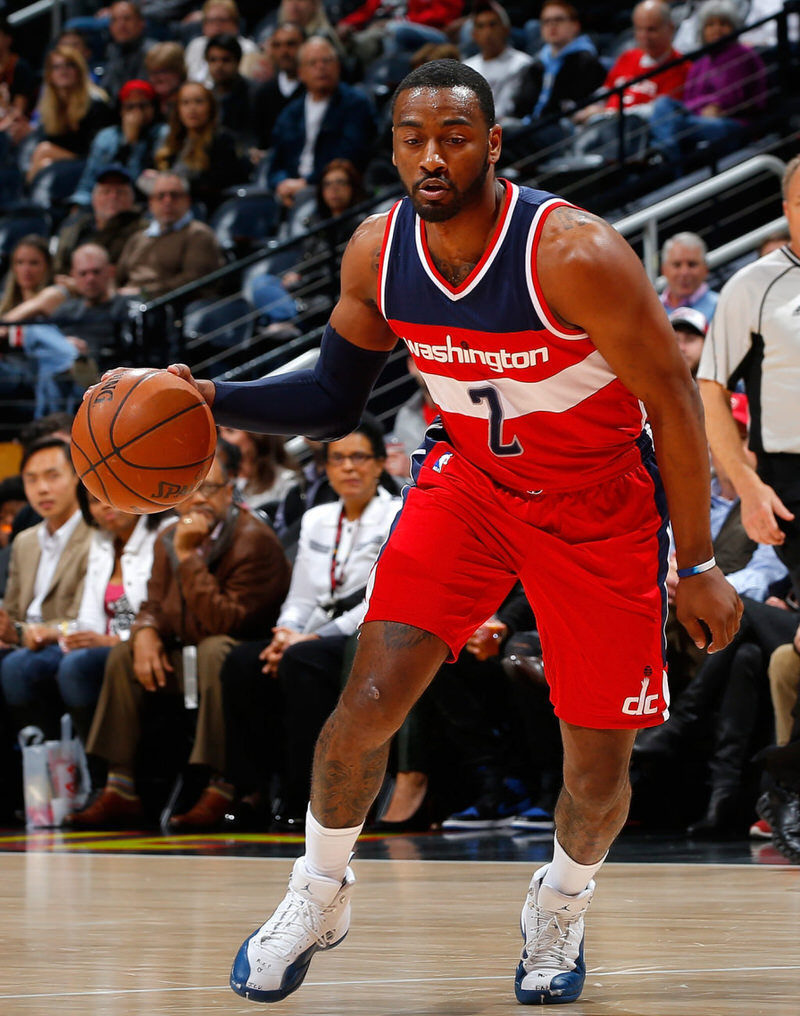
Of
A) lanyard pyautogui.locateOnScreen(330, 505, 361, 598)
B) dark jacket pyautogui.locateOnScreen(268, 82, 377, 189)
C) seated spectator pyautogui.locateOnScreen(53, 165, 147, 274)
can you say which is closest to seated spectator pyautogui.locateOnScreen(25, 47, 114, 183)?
seated spectator pyautogui.locateOnScreen(53, 165, 147, 274)

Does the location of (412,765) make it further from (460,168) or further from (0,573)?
(460,168)

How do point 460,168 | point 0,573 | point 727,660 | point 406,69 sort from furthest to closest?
point 406,69 < point 0,573 < point 727,660 < point 460,168

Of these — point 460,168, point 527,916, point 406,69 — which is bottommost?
point 527,916

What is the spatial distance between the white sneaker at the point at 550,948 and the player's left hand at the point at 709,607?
562mm

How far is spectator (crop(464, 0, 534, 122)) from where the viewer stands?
10945 mm

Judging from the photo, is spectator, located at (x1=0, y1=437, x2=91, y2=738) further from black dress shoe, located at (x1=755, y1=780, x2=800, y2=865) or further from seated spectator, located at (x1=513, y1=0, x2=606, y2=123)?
seated spectator, located at (x1=513, y1=0, x2=606, y2=123)

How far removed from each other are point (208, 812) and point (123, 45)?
30.4ft

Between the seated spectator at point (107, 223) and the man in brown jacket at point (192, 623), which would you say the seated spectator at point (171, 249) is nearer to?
the seated spectator at point (107, 223)

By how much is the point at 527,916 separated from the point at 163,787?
15.0 ft

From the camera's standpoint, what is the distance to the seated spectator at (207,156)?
1159 centimetres

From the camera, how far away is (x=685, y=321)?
6945mm

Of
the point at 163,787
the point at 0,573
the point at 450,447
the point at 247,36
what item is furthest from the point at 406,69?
the point at 450,447

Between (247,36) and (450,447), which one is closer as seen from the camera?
(450,447)

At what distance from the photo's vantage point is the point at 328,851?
114 inches
